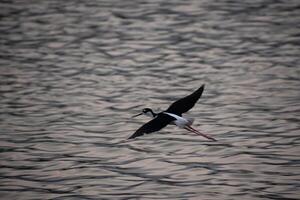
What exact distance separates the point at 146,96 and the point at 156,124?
4.36m

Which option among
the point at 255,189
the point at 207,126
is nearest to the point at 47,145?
the point at 207,126

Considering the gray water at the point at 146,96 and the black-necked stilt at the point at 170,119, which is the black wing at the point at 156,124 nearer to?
the black-necked stilt at the point at 170,119

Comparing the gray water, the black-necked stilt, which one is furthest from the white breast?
the gray water

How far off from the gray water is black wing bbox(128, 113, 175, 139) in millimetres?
867

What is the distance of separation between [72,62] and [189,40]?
9.11ft

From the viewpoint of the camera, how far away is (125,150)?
39.4ft

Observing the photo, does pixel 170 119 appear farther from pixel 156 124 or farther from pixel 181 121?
pixel 156 124

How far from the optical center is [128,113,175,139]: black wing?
1001 cm

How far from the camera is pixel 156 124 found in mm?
10195

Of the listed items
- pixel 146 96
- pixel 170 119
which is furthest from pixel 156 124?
pixel 146 96

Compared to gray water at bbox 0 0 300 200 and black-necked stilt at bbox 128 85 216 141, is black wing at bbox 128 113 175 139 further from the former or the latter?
gray water at bbox 0 0 300 200

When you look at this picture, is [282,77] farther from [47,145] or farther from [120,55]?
[47,145]

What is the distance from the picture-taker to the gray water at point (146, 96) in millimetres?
10844

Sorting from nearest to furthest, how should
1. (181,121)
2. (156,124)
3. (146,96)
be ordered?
(156,124)
(181,121)
(146,96)
